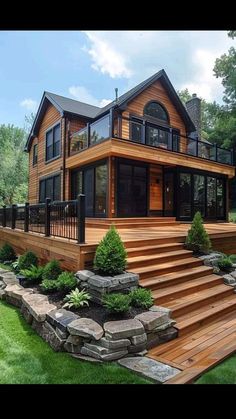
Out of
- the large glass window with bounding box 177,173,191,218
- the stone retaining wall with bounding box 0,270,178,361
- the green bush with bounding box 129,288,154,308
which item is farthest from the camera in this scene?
the large glass window with bounding box 177,173,191,218

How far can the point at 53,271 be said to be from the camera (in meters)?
5.98

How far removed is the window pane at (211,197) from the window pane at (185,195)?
4.93 feet

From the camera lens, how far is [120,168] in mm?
11148

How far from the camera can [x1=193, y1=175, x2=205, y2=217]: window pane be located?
13.7 metres

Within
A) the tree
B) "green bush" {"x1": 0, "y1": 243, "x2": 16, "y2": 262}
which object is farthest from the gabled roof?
the tree

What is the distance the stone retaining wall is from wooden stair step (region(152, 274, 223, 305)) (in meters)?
0.40

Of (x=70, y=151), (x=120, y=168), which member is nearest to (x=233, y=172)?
(x=120, y=168)

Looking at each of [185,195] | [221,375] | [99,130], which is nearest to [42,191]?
[99,130]

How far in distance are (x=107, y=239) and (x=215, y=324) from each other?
2.24m

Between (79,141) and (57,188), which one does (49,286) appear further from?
(57,188)

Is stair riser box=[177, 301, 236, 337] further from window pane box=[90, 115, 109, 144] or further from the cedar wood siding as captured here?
the cedar wood siding

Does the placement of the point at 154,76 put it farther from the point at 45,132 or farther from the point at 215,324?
the point at 215,324

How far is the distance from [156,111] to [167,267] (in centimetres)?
1049

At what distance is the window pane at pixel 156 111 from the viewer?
14.0 m
